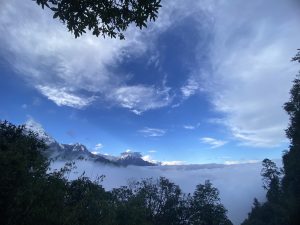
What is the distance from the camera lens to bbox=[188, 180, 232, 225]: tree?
238ft

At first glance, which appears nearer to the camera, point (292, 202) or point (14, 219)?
point (14, 219)

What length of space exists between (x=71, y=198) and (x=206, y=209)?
4038 cm

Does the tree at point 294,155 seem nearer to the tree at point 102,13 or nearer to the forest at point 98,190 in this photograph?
the forest at point 98,190

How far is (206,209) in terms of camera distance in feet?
244

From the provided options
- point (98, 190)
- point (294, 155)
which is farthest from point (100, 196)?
point (294, 155)

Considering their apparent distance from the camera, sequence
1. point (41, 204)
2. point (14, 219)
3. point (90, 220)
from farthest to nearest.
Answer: point (90, 220)
point (41, 204)
point (14, 219)

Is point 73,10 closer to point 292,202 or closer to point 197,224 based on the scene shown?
point 292,202

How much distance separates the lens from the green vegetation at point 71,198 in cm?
1697

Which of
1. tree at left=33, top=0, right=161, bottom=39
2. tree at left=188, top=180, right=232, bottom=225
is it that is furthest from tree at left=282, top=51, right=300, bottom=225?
tree at left=33, top=0, right=161, bottom=39

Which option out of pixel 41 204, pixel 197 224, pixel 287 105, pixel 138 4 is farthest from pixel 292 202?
pixel 138 4

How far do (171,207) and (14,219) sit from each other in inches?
2543

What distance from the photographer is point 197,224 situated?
235 ft

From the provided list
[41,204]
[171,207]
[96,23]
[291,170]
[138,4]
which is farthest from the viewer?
[171,207]

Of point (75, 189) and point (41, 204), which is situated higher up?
point (75, 189)
